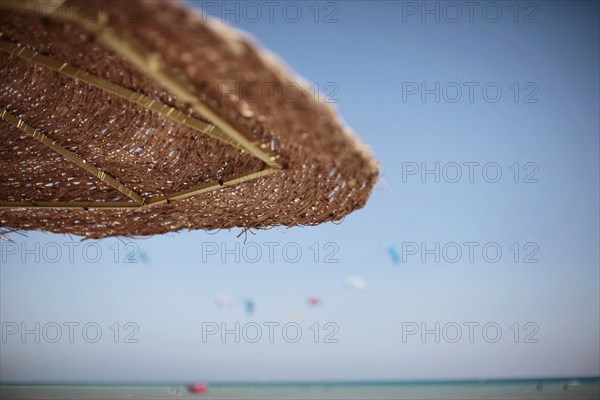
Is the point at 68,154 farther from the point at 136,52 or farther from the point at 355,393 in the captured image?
the point at 355,393

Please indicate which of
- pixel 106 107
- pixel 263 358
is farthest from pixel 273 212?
pixel 263 358

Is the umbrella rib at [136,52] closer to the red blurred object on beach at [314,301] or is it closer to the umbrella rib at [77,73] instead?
the umbrella rib at [77,73]

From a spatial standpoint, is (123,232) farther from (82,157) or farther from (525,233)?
(525,233)

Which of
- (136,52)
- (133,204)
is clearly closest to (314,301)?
(133,204)

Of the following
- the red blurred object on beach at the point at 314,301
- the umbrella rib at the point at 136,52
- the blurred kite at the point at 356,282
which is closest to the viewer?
the umbrella rib at the point at 136,52

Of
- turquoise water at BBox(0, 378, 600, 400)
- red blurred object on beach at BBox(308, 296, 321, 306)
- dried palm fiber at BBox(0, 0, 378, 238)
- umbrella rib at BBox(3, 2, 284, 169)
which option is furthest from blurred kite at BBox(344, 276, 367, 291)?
umbrella rib at BBox(3, 2, 284, 169)

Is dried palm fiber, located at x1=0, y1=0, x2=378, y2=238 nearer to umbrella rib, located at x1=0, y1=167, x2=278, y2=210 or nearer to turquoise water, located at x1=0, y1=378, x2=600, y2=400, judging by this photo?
umbrella rib, located at x1=0, y1=167, x2=278, y2=210

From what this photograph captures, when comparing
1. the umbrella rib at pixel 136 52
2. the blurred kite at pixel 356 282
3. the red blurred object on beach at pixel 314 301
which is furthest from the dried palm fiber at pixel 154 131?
the red blurred object on beach at pixel 314 301

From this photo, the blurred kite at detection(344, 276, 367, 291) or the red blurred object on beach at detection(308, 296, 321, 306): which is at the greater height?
the blurred kite at detection(344, 276, 367, 291)
